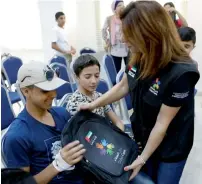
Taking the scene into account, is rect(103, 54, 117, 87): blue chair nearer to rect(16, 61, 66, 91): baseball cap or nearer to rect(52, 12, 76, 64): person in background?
rect(52, 12, 76, 64): person in background

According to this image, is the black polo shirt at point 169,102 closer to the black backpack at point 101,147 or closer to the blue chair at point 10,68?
the black backpack at point 101,147

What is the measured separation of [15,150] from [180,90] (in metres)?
0.67

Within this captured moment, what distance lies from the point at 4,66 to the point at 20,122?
2211 millimetres

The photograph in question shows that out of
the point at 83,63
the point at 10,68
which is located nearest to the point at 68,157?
the point at 83,63

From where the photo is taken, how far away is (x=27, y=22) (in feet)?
17.5

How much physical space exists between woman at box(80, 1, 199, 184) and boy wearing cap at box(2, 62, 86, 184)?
0.78ft

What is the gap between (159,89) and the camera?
3.60 feet

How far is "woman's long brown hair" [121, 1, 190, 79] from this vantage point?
3.31ft

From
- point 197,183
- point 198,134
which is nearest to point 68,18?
A: point 198,134

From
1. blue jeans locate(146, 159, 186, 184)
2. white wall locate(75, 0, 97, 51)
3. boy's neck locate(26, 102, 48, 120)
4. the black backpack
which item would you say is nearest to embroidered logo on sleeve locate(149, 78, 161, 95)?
the black backpack

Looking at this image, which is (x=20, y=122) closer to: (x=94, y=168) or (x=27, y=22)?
(x=94, y=168)

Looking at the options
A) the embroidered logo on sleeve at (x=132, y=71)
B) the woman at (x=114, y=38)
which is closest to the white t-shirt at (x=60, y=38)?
the woman at (x=114, y=38)

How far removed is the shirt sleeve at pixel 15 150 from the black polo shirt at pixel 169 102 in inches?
21.1

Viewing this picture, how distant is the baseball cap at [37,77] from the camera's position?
1062 mm
